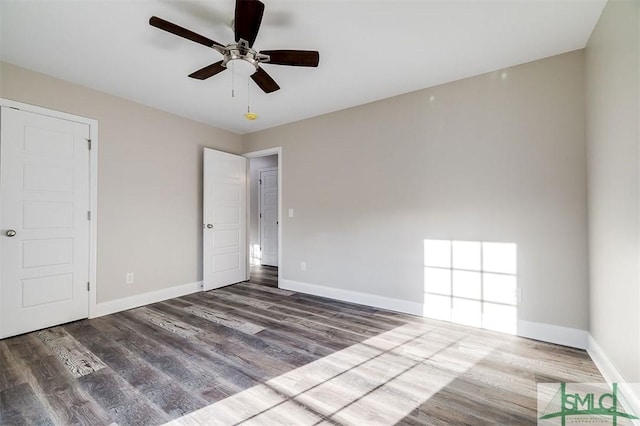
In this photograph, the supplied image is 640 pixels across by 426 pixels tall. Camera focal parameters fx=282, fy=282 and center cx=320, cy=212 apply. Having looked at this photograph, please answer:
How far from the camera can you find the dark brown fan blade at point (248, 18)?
166 centimetres

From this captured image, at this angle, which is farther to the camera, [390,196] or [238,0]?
[390,196]

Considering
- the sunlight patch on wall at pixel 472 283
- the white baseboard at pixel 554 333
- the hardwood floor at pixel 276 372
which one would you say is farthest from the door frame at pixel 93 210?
the white baseboard at pixel 554 333

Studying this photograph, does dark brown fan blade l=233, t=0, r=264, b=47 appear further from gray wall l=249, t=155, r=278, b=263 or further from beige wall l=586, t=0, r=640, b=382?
gray wall l=249, t=155, r=278, b=263

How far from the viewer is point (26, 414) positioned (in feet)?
5.37

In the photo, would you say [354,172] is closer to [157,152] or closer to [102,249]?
[157,152]

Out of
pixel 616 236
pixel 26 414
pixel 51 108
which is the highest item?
pixel 51 108

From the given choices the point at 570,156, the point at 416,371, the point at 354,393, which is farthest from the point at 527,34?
the point at 354,393

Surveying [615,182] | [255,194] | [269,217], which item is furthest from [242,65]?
[255,194]

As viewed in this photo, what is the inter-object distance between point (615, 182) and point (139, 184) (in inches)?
178

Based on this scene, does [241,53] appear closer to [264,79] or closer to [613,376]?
[264,79]

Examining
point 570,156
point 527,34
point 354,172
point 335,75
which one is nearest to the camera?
point 527,34

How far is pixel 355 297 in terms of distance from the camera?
367cm

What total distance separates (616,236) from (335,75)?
8.37ft

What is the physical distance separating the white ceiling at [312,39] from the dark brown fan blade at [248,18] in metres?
0.21
